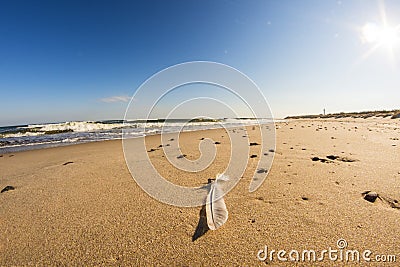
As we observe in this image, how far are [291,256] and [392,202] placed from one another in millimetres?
1461

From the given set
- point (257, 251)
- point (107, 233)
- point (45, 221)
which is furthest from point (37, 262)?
point (257, 251)

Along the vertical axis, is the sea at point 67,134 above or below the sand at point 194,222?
above

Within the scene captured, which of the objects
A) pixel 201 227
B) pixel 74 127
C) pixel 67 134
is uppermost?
pixel 74 127

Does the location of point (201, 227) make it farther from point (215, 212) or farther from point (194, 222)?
point (215, 212)

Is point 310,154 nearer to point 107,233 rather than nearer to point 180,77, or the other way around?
point 180,77

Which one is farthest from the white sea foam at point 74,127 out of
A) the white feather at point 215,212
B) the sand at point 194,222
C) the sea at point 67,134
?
the white feather at point 215,212

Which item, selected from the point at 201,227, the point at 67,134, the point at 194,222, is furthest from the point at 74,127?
the point at 201,227

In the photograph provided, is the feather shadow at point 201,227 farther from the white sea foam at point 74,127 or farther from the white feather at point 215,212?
the white sea foam at point 74,127

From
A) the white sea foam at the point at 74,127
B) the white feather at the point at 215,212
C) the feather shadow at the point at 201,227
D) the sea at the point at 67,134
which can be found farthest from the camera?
the white sea foam at the point at 74,127

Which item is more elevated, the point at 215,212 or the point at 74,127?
the point at 74,127

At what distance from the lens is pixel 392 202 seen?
2.07 metres

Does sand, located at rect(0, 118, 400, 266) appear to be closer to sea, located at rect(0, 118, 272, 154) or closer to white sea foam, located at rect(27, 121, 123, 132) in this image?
sea, located at rect(0, 118, 272, 154)

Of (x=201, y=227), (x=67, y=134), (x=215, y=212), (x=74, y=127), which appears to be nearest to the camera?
(x=201, y=227)

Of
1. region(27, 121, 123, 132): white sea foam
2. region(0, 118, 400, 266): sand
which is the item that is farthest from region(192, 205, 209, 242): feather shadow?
region(27, 121, 123, 132): white sea foam
